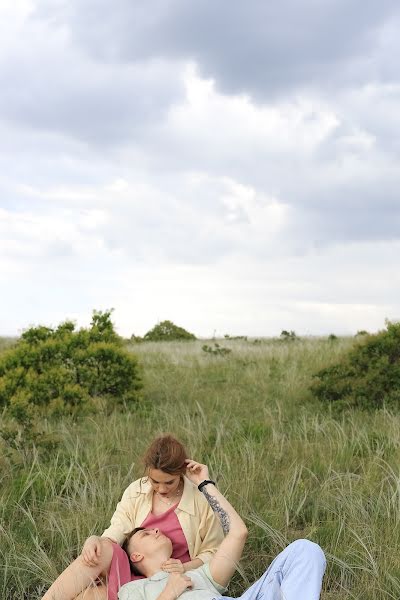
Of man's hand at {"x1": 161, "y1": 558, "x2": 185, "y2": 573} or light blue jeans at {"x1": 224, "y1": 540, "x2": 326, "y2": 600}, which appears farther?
man's hand at {"x1": 161, "y1": 558, "x2": 185, "y2": 573}

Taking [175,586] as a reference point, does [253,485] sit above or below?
above

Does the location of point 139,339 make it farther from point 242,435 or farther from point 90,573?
point 90,573

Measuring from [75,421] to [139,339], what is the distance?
16.4 meters

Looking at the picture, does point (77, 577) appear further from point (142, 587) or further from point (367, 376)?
point (367, 376)

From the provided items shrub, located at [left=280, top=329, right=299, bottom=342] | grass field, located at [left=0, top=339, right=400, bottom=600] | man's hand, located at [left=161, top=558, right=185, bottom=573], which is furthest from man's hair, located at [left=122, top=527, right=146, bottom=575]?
shrub, located at [left=280, top=329, right=299, bottom=342]

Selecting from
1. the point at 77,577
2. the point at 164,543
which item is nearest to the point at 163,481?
the point at 164,543

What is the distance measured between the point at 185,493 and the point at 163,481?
0.94 feet

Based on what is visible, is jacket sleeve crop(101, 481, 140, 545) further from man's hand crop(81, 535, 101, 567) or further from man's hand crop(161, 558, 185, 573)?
man's hand crop(161, 558, 185, 573)

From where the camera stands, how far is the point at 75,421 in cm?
996

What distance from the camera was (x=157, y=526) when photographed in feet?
14.6

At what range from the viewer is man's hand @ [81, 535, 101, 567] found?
409 cm

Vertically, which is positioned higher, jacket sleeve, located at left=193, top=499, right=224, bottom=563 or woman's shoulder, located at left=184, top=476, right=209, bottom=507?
woman's shoulder, located at left=184, top=476, right=209, bottom=507

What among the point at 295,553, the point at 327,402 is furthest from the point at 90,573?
the point at 327,402

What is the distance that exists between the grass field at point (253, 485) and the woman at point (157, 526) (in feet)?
1.71
